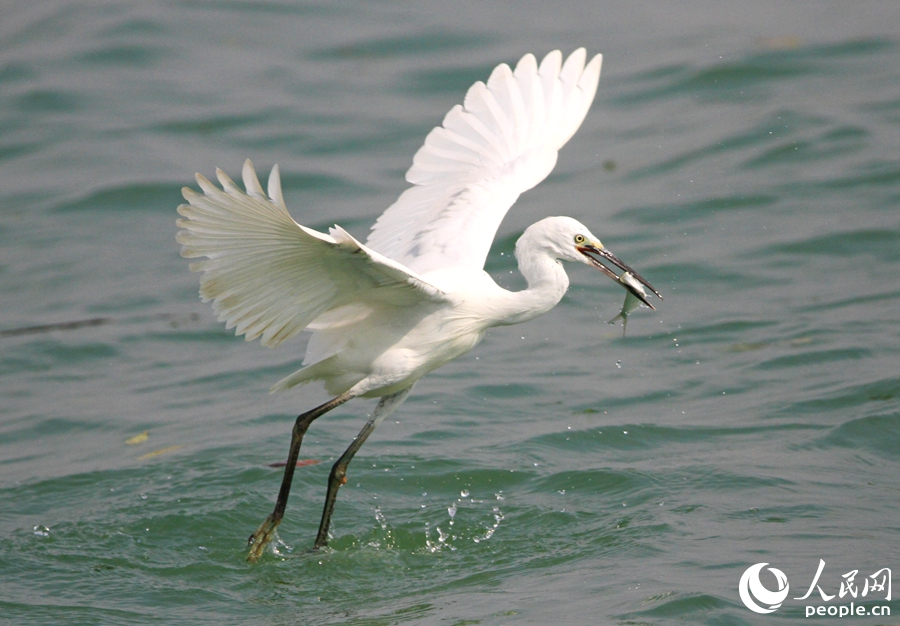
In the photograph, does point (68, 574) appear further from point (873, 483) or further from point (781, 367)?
point (781, 367)

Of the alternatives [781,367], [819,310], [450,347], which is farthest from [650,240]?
[450,347]

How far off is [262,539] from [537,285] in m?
2.19

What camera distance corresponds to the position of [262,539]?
6.77 m

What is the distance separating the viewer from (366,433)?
7.04 meters

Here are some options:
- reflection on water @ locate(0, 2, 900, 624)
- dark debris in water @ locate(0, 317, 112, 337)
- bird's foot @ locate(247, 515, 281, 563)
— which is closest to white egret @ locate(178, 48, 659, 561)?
bird's foot @ locate(247, 515, 281, 563)

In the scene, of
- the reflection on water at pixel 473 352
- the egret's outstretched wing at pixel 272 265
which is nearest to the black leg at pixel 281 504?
the reflection on water at pixel 473 352

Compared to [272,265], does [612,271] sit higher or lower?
lower

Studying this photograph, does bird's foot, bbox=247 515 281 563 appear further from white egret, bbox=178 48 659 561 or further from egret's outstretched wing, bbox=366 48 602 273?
egret's outstretched wing, bbox=366 48 602 273

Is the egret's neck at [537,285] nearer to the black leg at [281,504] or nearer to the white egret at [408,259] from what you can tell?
the white egret at [408,259]

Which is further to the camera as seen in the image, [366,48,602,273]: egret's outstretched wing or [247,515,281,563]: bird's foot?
[366,48,602,273]: egret's outstretched wing

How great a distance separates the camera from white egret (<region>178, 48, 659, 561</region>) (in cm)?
546

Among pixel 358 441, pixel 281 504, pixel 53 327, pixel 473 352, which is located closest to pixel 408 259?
pixel 358 441

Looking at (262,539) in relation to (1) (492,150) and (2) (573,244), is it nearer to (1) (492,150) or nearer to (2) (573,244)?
(2) (573,244)

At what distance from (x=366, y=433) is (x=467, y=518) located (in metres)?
0.84
